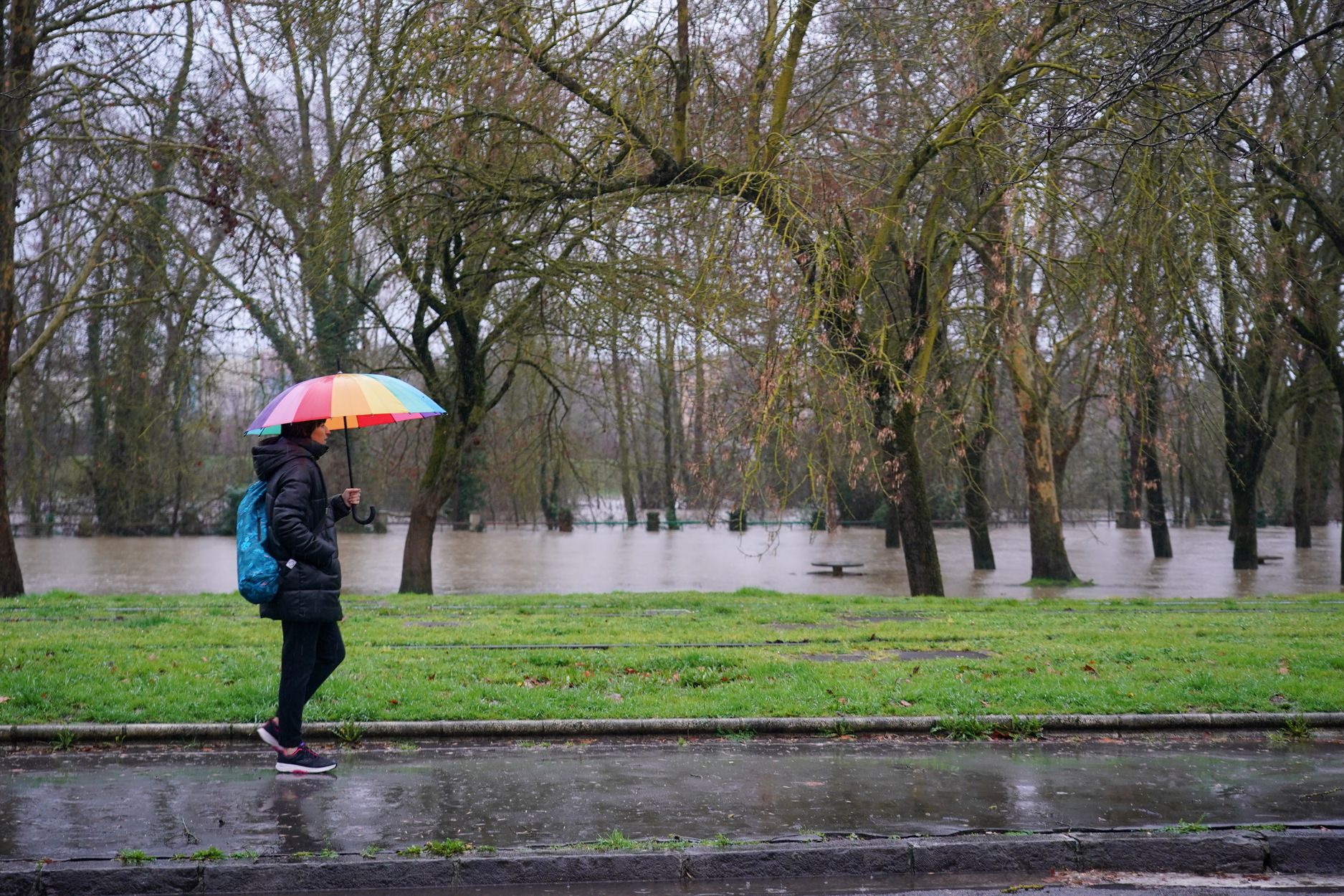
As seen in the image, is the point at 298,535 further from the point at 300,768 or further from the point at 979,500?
the point at 979,500

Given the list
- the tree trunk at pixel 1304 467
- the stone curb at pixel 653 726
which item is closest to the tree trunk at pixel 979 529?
the tree trunk at pixel 1304 467

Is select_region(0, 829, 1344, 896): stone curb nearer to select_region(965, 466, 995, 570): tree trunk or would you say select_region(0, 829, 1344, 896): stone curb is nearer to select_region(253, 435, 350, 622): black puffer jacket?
select_region(253, 435, 350, 622): black puffer jacket

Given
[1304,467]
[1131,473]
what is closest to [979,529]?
[1131,473]

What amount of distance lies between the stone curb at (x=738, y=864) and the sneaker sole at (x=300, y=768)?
4.83 ft

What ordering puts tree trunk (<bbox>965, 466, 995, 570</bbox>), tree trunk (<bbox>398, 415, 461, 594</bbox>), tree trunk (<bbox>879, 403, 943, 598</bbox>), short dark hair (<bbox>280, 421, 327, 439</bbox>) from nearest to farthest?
1. short dark hair (<bbox>280, 421, 327, 439</bbox>)
2. tree trunk (<bbox>879, 403, 943, 598</bbox>)
3. tree trunk (<bbox>398, 415, 461, 594</bbox>)
4. tree trunk (<bbox>965, 466, 995, 570</bbox>)

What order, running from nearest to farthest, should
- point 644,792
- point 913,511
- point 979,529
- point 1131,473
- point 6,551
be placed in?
point 644,792, point 913,511, point 6,551, point 1131,473, point 979,529

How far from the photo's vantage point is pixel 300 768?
21.5ft

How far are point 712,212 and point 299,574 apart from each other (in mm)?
10723

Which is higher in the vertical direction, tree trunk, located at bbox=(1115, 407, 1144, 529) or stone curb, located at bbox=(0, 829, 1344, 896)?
tree trunk, located at bbox=(1115, 407, 1144, 529)

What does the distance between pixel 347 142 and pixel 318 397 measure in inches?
389

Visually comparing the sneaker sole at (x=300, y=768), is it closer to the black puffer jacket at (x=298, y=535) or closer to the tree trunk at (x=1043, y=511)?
the black puffer jacket at (x=298, y=535)

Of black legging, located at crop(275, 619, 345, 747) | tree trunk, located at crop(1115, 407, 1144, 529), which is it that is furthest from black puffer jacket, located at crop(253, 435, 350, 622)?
tree trunk, located at crop(1115, 407, 1144, 529)

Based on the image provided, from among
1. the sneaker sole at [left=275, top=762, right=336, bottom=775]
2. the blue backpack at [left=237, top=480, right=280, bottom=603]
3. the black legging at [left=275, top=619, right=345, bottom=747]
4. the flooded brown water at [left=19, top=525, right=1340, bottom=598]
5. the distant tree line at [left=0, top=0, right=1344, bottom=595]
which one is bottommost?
the flooded brown water at [left=19, top=525, right=1340, bottom=598]

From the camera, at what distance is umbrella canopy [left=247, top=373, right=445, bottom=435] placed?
672cm
